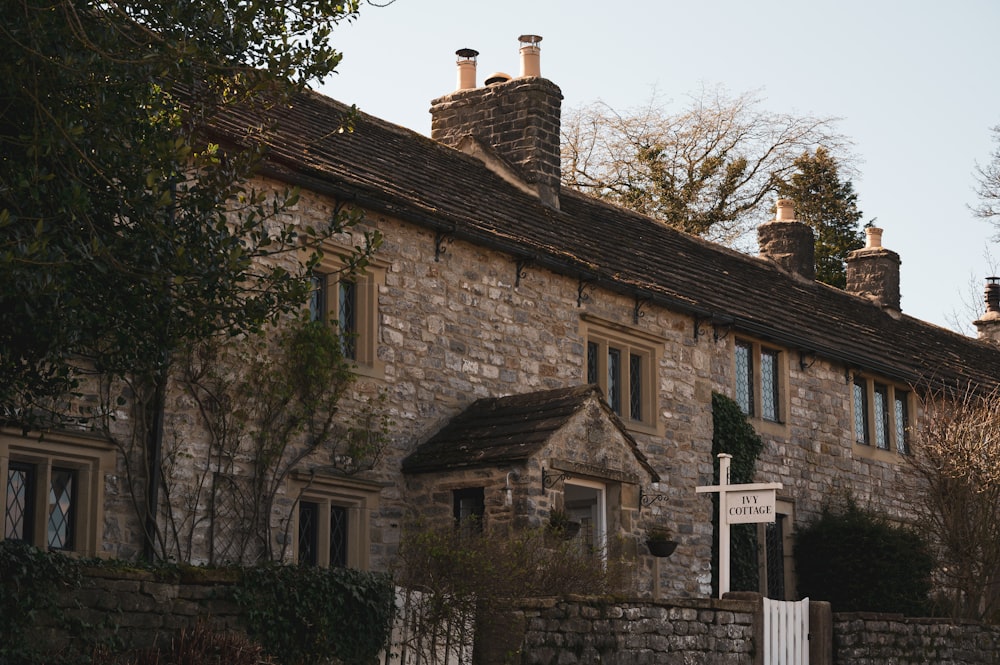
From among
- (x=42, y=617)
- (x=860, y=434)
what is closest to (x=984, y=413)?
(x=860, y=434)

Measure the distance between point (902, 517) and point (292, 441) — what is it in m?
12.8

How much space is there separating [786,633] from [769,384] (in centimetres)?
793

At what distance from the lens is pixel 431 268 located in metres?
15.9

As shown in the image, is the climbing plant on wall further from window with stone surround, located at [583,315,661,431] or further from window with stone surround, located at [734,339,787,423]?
window with stone surround, located at [583,315,661,431]

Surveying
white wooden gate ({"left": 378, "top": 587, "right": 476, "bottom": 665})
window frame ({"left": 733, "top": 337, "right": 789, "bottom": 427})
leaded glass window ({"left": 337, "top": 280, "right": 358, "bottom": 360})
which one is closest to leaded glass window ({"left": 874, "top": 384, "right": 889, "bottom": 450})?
window frame ({"left": 733, "top": 337, "right": 789, "bottom": 427})

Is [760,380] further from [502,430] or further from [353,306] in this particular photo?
[353,306]

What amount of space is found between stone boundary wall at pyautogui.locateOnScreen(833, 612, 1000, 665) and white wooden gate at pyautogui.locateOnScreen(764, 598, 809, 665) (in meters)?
0.43

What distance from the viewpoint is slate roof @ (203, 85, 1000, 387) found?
50.9ft

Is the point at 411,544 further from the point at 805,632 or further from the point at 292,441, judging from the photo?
the point at 805,632

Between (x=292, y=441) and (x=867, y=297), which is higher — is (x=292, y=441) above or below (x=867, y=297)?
below

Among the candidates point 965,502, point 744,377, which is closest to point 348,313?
point 744,377

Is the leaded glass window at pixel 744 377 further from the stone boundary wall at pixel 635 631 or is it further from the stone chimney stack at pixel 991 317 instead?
the stone chimney stack at pixel 991 317

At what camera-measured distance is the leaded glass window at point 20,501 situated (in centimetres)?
1202

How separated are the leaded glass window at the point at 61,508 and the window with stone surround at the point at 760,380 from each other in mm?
10450
